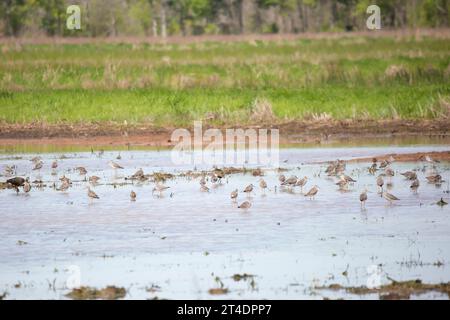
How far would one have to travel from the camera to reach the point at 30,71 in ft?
102

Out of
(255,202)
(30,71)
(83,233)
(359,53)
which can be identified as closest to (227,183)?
(255,202)

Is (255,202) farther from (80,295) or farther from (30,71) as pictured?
(30,71)

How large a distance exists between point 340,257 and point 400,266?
0.76m

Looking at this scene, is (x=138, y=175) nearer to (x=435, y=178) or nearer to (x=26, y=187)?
(x=26, y=187)

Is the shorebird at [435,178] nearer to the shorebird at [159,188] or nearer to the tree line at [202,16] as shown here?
the shorebird at [159,188]

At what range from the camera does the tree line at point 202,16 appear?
6656cm

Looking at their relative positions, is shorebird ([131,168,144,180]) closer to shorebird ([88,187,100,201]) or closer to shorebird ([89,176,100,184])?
shorebird ([89,176,100,184])

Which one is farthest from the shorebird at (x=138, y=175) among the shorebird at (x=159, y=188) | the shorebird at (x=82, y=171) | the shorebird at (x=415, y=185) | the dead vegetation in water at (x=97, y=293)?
the dead vegetation in water at (x=97, y=293)

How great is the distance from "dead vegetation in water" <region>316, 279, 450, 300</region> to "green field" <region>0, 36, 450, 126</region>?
14578mm

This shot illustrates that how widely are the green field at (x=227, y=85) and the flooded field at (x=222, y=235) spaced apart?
607cm

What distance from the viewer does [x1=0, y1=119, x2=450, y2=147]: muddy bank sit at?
2350 centimetres

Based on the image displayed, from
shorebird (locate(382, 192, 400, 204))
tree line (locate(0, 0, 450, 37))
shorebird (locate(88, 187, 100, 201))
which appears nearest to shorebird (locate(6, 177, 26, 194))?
shorebird (locate(88, 187, 100, 201))

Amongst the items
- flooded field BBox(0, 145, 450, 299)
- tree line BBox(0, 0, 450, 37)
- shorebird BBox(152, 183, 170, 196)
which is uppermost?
tree line BBox(0, 0, 450, 37)

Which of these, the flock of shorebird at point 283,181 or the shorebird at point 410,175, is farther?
the shorebird at point 410,175
